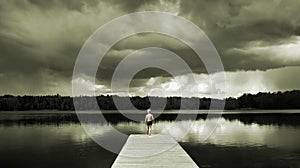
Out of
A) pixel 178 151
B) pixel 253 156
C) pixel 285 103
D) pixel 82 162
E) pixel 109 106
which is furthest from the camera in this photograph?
pixel 109 106

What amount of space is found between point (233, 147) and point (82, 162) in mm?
15249

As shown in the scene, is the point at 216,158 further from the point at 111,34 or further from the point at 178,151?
the point at 111,34

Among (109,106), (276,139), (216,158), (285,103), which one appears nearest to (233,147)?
(216,158)

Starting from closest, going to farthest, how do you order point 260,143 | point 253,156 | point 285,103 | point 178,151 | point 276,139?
point 178,151 < point 253,156 < point 260,143 < point 276,139 < point 285,103

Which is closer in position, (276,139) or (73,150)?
(73,150)

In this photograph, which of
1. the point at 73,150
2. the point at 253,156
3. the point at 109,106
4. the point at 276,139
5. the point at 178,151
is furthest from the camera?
the point at 109,106

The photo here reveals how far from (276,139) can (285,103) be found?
110 meters

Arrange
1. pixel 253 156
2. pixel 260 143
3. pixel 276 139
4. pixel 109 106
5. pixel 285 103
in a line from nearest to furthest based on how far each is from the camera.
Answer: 1. pixel 253 156
2. pixel 260 143
3. pixel 276 139
4. pixel 285 103
5. pixel 109 106

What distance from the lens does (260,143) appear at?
116 feet

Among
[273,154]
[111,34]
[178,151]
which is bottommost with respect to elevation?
[273,154]

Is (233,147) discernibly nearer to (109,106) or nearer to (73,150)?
(73,150)

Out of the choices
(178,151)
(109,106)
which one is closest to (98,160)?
(178,151)

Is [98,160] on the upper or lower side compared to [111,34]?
lower

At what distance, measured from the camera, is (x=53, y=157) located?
91.0ft
